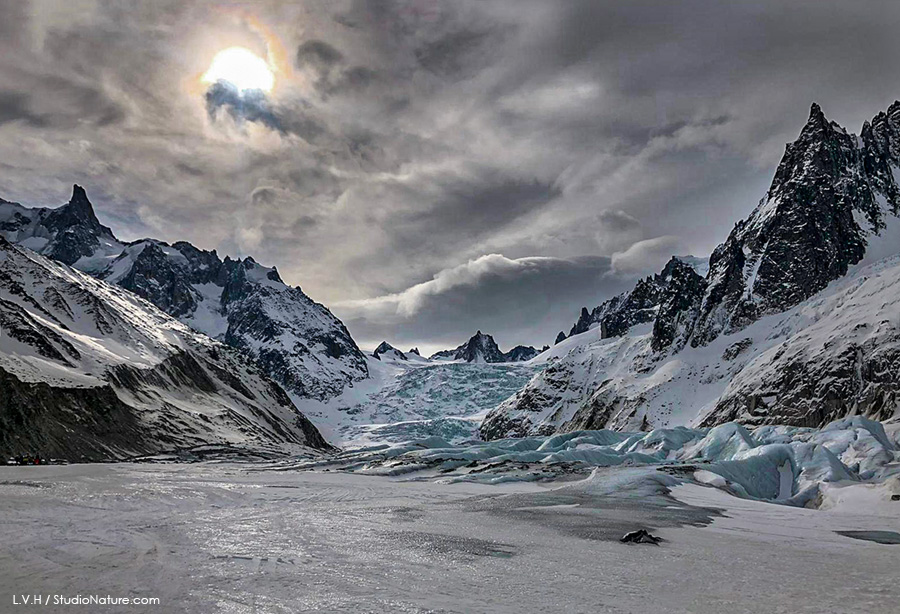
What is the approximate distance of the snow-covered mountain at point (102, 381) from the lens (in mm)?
95688

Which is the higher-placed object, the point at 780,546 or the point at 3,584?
the point at 3,584

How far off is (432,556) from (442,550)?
1.05 meters

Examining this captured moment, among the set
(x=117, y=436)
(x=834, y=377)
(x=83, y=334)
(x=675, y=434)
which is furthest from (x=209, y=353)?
(x=834, y=377)

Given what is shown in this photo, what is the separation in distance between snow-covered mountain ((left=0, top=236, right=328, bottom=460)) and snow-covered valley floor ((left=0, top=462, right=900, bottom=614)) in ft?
252

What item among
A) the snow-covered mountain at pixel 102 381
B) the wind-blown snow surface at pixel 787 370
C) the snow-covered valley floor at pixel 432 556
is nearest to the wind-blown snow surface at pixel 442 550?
the snow-covered valley floor at pixel 432 556

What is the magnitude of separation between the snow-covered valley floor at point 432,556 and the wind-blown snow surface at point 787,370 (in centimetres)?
9066

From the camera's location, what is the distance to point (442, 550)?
18.0m

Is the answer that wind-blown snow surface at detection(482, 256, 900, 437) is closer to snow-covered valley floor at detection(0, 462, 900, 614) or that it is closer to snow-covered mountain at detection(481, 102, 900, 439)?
snow-covered mountain at detection(481, 102, 900, 439)

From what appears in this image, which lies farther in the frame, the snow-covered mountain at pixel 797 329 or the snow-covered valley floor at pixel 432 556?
the snow-covered mountain at pixel 797 329

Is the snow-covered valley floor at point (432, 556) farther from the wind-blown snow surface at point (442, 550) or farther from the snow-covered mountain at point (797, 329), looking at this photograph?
the snow-covered mountain at point (797, 329)

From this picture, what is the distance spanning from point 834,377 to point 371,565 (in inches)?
4902

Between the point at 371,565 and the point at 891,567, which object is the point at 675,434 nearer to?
the point at 891,567

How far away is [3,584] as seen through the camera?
12.4m

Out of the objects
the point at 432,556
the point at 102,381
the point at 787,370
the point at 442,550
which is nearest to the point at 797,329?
the point at 787,370
